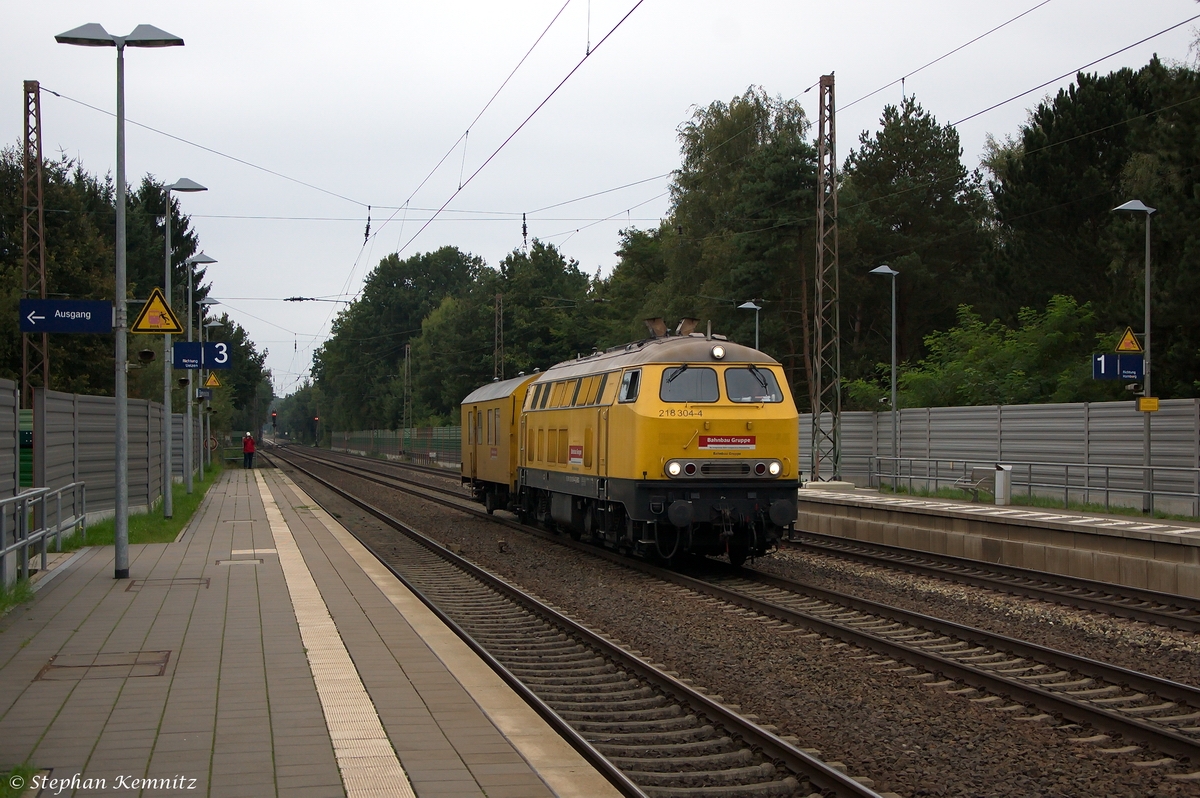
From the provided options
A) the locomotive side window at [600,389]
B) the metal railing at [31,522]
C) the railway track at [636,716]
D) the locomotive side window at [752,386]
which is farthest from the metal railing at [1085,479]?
the metal railing at [31,522]

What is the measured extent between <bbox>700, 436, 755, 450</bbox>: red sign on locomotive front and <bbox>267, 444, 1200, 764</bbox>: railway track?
244 centimetres

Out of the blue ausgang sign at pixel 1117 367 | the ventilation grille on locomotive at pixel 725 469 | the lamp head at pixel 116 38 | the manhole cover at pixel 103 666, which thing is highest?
the lamp head at pixel 116 38

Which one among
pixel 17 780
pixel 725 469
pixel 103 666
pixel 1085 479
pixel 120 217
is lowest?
pixel 103 666

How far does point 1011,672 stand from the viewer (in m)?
8.72

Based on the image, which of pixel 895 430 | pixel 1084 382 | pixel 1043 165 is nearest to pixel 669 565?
pixel 895 430

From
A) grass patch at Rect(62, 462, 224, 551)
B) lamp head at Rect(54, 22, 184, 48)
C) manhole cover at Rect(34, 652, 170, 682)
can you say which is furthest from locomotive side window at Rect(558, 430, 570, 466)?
manhole cover at Rect(34, 652, 170, 682)

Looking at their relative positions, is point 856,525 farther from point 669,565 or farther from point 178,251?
point 178,251

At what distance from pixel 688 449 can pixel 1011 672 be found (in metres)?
6.16

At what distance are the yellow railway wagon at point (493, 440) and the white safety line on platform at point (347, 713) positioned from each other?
11.2 metres

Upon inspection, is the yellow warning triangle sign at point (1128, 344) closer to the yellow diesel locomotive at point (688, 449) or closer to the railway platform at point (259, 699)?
the yellow diesel locomotive at point (688, 449)

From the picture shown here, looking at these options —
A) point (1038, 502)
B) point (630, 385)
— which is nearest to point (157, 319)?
point (630, 385)

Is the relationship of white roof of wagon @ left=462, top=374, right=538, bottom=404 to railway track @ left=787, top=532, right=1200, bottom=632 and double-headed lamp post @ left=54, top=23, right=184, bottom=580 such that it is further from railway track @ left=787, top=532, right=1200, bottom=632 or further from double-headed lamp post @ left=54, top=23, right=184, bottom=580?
double-headed lamp post @ left=54, top=23, right=184, bottom=580

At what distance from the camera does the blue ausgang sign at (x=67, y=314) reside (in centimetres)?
1416

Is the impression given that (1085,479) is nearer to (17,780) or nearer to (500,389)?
(500,389)
